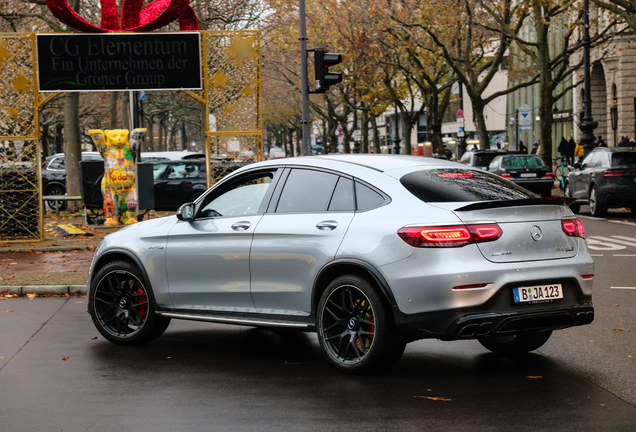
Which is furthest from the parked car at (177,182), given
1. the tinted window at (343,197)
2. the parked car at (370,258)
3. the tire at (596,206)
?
the tinted window at (343,197)

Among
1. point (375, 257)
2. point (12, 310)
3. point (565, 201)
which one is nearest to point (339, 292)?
point (375, 257)

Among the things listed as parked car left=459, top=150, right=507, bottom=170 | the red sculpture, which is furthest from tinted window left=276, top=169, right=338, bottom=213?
parked car left=459, top=150, right=507, bottom=170

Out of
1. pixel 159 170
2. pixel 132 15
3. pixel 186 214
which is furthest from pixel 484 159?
pixel 186 214

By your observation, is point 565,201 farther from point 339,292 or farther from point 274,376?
point 274,376

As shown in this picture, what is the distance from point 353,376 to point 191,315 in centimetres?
173

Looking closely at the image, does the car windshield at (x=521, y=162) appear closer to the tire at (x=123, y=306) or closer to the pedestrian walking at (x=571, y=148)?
the pedestrian walking at (x=571, y=148)

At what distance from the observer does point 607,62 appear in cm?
4722

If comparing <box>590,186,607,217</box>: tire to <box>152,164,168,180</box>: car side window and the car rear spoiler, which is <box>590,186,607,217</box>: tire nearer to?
<box>152,164,168,180</box>: car side window

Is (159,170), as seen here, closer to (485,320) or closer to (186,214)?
(186,214)

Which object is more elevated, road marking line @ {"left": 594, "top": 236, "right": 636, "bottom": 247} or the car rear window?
Answer: the car rear window

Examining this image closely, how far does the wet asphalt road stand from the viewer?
17.4 ft

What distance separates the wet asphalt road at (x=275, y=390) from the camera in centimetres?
531

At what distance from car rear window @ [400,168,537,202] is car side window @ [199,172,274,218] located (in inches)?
54.1

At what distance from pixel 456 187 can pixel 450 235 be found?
56 centimetres
